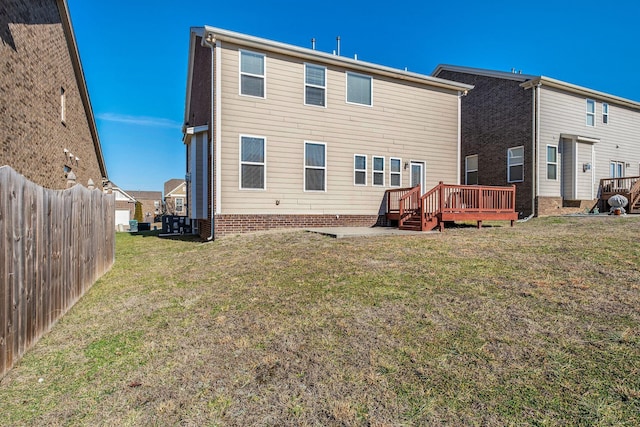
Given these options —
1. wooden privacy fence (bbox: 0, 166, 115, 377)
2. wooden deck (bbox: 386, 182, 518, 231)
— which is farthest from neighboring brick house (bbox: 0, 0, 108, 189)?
wooden deck (bbox: 386, 182, 518, 231)

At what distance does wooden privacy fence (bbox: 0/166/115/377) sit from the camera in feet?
9.65

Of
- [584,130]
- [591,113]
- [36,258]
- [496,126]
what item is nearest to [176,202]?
[496,126]

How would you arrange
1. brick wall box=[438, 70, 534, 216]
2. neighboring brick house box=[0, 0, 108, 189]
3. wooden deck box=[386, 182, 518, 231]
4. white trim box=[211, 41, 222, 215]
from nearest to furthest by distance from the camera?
1. neighboring brick house box=[0, 0, 108, 189]
2. white trim box=[211, 41, 222, 215]
3. wooden deck box=[386, 182, 518, 231]
4. brick wall box=[438, 70, 534, 216]

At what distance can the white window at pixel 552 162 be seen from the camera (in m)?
15.8

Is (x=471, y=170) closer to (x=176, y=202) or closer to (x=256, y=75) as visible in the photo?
(x=256, y=75)

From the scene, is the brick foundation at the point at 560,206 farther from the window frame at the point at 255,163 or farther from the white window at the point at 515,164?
the window frame at the point at 255,163

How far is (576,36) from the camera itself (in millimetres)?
21234

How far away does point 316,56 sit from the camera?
11391 mm

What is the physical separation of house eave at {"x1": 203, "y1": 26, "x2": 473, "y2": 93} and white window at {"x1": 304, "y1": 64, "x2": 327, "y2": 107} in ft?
0.93

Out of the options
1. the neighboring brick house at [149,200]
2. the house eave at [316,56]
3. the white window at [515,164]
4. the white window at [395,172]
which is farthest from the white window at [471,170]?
the neighboring brick house at [149,200]

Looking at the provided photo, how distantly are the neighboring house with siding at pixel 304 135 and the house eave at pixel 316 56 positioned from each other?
0.10 feet

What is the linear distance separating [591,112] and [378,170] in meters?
12.5

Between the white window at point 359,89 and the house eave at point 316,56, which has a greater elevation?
the house eave at point 316,56

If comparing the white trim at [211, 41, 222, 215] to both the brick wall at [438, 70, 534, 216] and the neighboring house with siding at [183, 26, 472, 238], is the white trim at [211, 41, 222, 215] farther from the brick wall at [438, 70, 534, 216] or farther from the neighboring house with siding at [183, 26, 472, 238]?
the brick wall at [438, 70, 534, 216]
